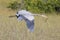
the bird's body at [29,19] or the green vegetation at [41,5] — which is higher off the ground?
the bird's body at [29,19]

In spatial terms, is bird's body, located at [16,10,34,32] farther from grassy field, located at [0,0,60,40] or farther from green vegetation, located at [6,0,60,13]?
green vegetation, located at [6,0,60,13]

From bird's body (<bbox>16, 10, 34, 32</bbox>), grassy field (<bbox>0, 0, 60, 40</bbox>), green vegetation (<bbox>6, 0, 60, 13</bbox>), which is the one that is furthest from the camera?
green vegetation (<bbox>6, 0, 60, 13</bbox>)

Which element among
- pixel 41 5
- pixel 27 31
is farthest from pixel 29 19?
pixel 41 5

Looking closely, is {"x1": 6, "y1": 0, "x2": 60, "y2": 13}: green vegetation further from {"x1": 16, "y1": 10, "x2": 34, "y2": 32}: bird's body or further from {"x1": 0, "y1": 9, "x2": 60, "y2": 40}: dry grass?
{"x1": 16, "y1": 10, "x2": 34, "y2": 32}: bird's body

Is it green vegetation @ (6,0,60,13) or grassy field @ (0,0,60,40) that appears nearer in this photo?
grassy field @ (0,0,60,40)

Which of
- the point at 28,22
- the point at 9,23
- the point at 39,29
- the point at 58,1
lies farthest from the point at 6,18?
the point at 28,22

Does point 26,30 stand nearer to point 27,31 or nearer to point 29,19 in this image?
point 27,31

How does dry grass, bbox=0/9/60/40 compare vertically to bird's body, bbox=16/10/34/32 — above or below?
below

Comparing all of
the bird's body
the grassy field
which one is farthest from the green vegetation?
the bird's body

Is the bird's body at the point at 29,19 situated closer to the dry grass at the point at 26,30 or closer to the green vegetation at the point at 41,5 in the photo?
the dry grass at the point at 26,30

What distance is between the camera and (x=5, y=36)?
228 inches

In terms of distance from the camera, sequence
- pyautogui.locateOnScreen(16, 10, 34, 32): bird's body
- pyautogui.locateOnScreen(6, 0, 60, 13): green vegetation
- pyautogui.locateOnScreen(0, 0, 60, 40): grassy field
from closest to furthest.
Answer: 1. pyautogui.locateOnScreen(16, 10, 34, 32): bird's body
2. pyautogui.locateOnScreen(0, 0, 60, 40): grassy field
3. pyautogui.locateOnScreen(6, 0, 60, 13): green vegetation

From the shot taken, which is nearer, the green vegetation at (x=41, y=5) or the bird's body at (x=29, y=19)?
the bird's body at (x=29, y=19)

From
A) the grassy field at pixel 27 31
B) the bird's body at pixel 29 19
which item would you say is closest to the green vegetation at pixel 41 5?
the grassy field at pixel 27 31
